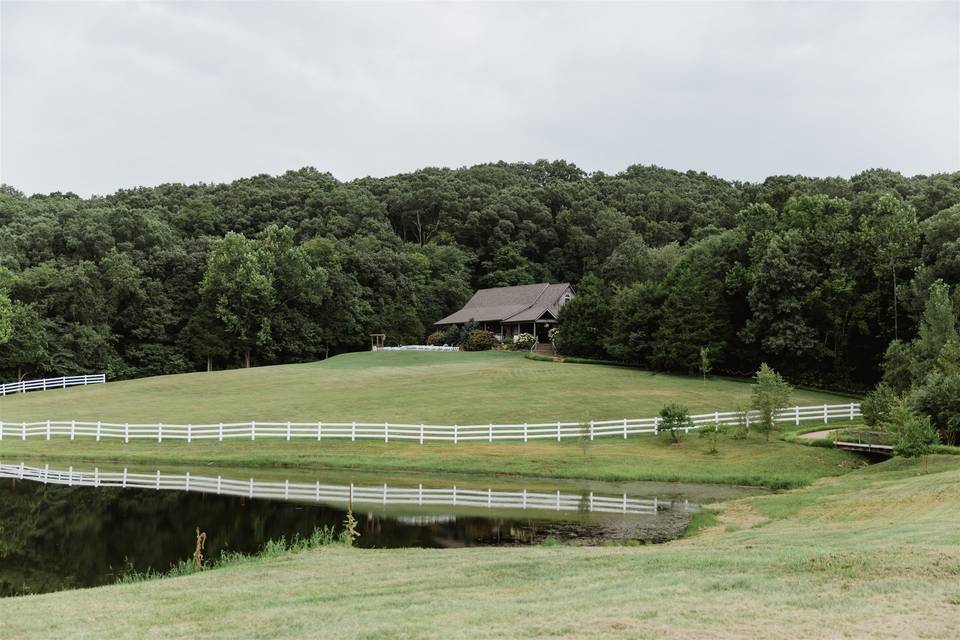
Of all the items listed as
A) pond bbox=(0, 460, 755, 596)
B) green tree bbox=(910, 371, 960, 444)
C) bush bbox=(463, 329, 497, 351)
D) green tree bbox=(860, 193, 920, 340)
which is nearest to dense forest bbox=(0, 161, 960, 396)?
green tree bbox=(860, 193, 920, 340)

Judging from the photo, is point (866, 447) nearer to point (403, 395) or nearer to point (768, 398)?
point (768, 398)

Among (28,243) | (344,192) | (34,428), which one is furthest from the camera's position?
(344,192)

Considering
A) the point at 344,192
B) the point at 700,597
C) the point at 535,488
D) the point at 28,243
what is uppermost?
the point at 344,192

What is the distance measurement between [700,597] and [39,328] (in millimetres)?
67580

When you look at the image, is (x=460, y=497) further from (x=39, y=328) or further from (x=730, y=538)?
(x=39, y=328)

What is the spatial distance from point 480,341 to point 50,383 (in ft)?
117

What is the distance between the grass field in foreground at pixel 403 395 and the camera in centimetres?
4288

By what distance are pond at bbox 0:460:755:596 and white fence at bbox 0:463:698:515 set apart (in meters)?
0.04

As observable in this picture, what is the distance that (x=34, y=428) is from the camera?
129ft

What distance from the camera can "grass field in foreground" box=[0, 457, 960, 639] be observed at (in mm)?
8727

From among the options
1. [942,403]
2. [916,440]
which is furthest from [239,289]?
[916,440]

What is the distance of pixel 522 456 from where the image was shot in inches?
1281

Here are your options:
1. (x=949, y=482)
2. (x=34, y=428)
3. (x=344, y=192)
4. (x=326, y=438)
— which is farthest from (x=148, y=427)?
(x=344, y=192)

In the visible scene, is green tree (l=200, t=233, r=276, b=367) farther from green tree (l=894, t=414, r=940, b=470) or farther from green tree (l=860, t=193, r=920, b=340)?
green tree (l=894, t=414, r=940, b=470)
